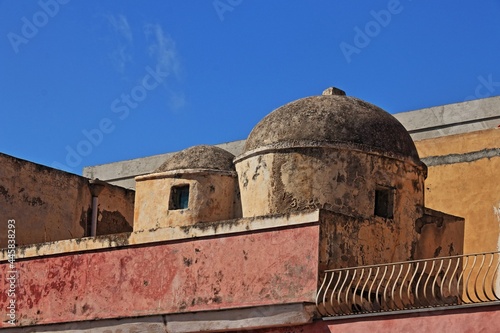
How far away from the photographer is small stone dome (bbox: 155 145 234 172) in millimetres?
18312

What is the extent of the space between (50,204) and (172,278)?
18.0 feet

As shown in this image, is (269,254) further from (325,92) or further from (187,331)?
(325,92)

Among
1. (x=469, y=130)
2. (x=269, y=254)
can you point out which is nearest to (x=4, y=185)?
(x=269, y=254)

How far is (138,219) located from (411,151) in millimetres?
5009

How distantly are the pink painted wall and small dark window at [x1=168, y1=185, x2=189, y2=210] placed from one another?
215 cm

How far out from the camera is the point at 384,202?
1603 cm

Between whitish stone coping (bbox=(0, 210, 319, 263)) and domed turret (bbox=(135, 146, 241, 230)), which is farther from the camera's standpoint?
domed turret (bbox=(135, 146, 241, 230))

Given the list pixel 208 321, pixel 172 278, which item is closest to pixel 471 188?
pixel 172 278

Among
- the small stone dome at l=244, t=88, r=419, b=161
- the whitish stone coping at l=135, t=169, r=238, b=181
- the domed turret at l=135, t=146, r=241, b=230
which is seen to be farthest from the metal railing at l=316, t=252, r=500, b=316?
the whitish stone coping at l=135, t=169, r=238, b=181

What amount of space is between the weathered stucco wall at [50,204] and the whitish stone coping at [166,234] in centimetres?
189

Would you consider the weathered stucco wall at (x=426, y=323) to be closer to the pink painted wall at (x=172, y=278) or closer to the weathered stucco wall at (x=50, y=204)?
the pink painted wall at (x=172, y=278)

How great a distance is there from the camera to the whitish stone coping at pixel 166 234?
14.5 meters
